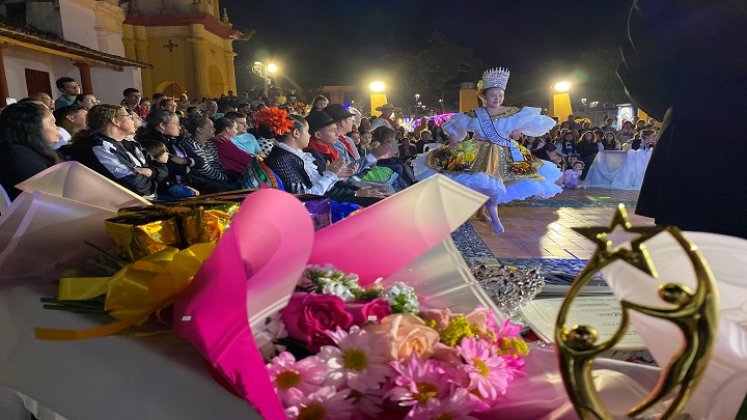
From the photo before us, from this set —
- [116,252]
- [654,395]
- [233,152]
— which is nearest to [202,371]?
[116,252]

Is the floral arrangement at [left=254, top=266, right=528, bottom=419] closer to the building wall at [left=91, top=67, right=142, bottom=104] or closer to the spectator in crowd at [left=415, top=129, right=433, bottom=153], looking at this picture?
the spectator in crowd at [left=415, top=129, right=433, bottom=153]

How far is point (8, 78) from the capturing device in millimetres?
10109

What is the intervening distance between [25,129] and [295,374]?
3.19 m

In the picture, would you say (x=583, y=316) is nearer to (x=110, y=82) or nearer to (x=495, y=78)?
(x=495, y=78)

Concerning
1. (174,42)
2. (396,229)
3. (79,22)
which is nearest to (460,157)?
(396,229)

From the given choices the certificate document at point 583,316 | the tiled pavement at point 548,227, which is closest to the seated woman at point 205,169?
the tiled pavement at point 548,227

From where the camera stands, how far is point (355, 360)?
0.65 metres

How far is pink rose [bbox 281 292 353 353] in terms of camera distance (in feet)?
2.25

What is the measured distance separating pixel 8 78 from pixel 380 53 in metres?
27.1

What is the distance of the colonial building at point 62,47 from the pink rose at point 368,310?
10.6 m

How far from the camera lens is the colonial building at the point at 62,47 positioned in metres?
10.0

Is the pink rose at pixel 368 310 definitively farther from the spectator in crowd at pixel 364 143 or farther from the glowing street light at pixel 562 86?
the glowing street light at pixel 562 86

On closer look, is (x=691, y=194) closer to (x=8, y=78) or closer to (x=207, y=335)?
(x=207, y=335)

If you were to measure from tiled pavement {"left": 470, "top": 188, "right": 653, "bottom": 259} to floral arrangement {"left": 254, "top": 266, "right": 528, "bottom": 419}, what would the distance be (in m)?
3.92
